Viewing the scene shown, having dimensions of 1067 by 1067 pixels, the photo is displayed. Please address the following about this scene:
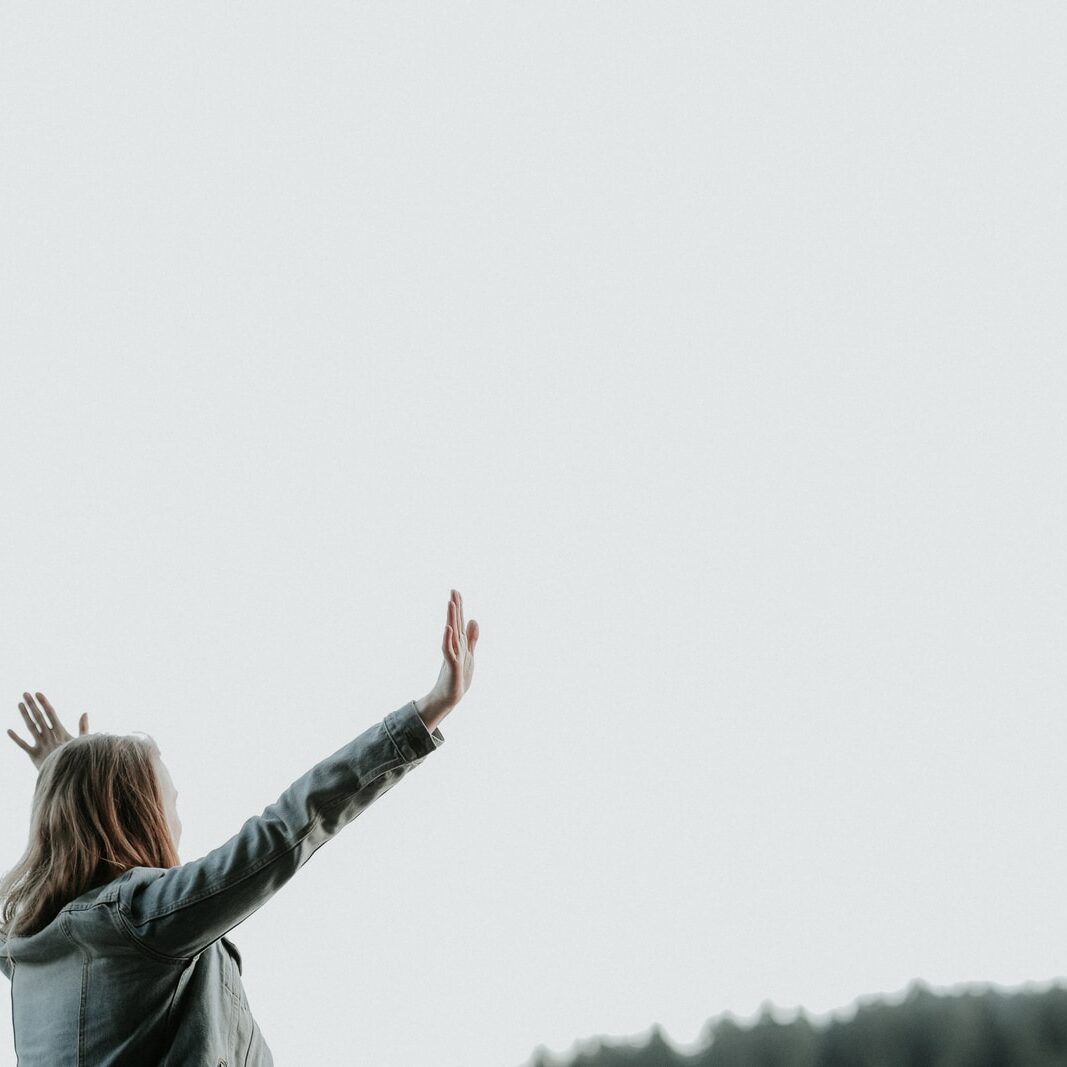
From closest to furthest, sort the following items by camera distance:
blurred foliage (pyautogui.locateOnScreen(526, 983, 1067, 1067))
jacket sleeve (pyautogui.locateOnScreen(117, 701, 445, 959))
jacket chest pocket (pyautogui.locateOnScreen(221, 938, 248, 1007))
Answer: jacket sleeve (pyautogui.locateOnScreen(117, 701, 445, 959)) → jacket chest pocket (pyautogui.locateOnScreen(221, 938, 248, 1007)) → blurred foliage (pyautogui.locateOnScreen(526, 983, 1067, 1067))

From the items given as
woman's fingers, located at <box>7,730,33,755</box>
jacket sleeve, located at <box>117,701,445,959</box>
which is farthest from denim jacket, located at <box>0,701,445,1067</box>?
woman's fingers, located at <box>7,730,33,755</box>

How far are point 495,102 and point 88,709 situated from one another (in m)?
0.99

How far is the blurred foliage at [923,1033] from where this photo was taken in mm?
1491

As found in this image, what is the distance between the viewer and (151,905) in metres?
0.84

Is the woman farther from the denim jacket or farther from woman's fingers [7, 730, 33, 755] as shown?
woman's fingers [7, 730, 33, 755]

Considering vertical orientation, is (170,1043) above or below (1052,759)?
below

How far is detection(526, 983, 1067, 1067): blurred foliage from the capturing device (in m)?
1.49

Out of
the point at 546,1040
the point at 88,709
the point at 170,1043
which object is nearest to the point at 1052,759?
the point at 546,1040

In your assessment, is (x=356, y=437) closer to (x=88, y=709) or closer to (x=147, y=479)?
(x=147, y=479)

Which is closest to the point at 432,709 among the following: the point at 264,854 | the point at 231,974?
the point at 264,854

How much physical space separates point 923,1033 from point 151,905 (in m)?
1.15

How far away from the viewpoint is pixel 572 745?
143 centimetres

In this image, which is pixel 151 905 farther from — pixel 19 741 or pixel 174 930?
pixel 19 741

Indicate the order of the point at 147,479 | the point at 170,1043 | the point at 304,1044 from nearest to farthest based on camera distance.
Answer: the point at 170,1043 → the point at 304,1044 → the point at 147,479
